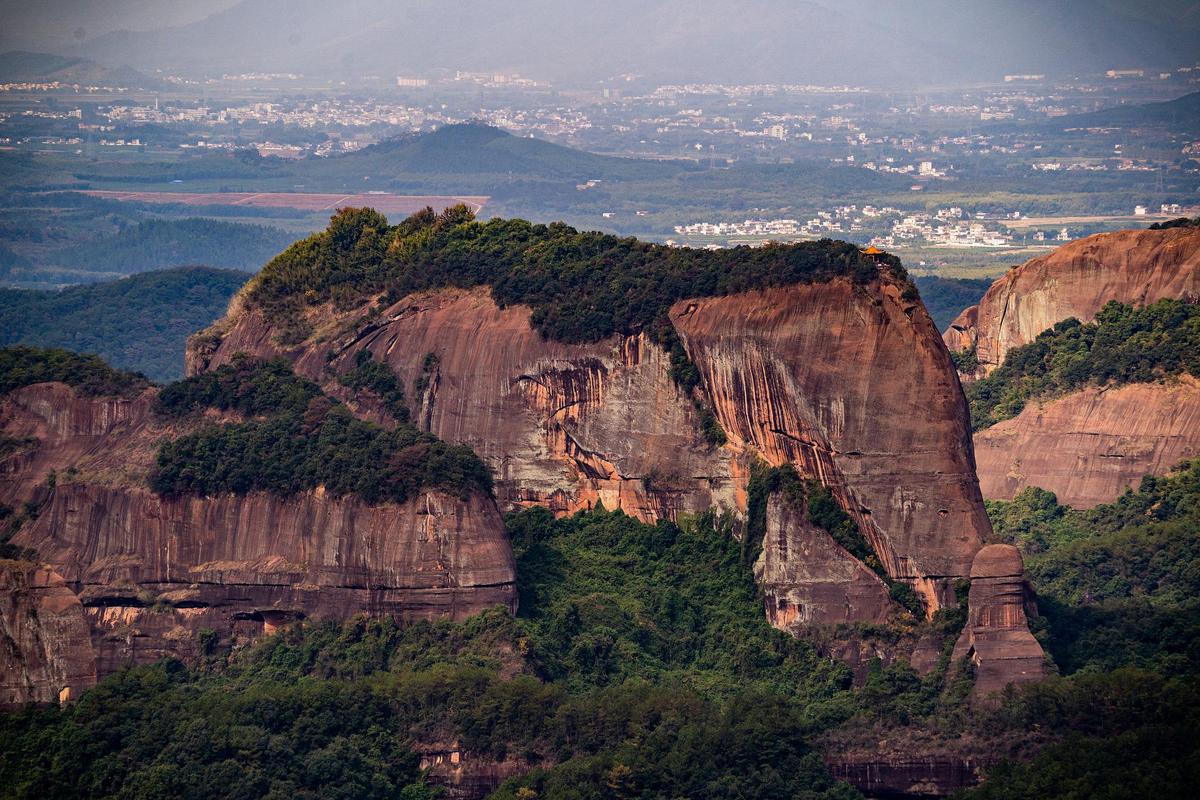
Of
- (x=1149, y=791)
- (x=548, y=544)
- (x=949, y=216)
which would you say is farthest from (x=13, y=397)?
(x=949, y=216)

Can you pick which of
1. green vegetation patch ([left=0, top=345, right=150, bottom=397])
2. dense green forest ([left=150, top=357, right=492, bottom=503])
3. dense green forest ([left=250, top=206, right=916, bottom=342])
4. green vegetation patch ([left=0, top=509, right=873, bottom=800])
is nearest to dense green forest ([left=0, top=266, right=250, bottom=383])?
dense green forest ([left=250, top=206, right=916, bottom=342])

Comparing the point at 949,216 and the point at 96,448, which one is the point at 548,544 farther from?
the point at 949,216

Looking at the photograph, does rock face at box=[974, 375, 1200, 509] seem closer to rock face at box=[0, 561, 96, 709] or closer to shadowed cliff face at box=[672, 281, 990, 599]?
shadowed cliff face at box=[672, 281, 990, 599]

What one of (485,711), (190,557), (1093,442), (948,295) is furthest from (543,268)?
(948,295)

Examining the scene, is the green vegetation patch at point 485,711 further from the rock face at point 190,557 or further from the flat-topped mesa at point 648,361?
the flat-topped mesa at point 648,361

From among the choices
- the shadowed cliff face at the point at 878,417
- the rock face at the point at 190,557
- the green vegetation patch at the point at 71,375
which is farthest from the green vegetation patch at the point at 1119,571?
the green vegetation patch at the point at 71,375

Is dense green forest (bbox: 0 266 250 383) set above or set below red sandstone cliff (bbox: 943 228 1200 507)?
below
